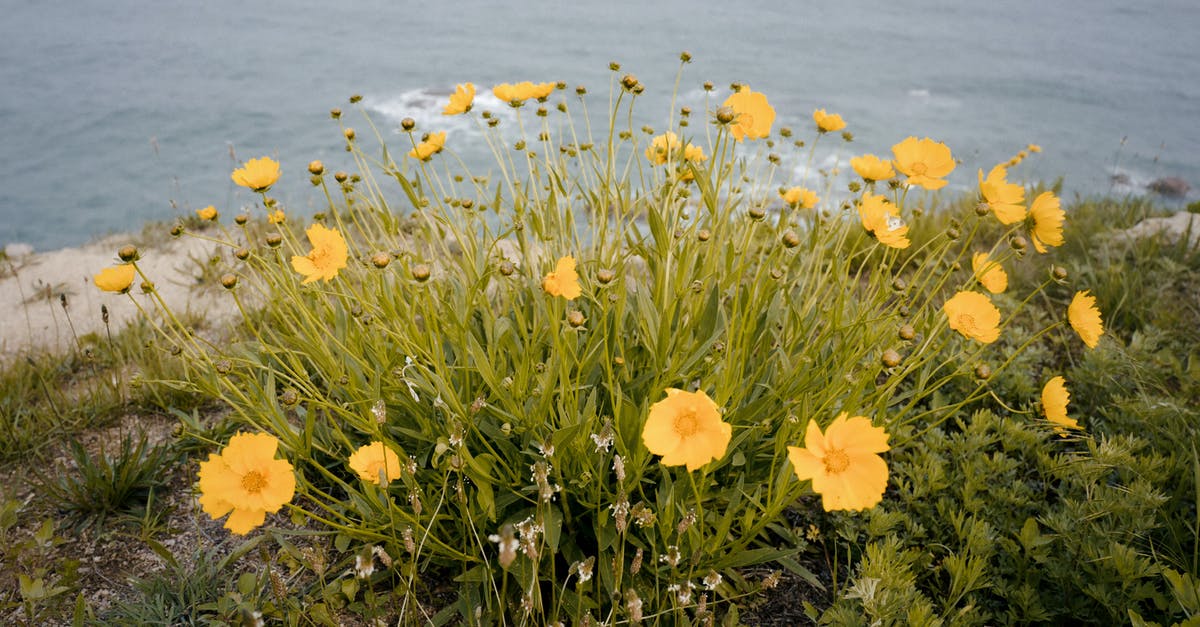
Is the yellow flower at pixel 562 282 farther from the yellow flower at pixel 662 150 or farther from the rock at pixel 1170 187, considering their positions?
the rock at pixel 1170 187

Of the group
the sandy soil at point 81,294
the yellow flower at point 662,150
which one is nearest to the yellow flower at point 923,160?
the yellow flower at point 662,150

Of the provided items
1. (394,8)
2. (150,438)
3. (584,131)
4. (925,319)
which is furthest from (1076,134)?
(394,8)

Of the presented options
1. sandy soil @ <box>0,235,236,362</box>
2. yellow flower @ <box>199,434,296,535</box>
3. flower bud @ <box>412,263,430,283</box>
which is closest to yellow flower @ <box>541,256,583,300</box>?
flower bud @ <box>412,263,430,283</box>

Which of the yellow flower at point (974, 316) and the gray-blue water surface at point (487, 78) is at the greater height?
the yellow flower at point (974, 316)

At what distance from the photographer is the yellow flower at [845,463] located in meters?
1.07

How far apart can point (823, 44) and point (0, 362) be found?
1215 cm

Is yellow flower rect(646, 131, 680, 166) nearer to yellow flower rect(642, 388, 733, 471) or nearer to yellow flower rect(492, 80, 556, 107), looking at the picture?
yellow flower rect(492, 80, 556, 107)

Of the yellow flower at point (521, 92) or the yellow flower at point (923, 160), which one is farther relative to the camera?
the yellow flower at point (521, 92)

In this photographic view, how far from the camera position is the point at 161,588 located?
1617 mm

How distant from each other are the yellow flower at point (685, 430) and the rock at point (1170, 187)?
7.84 metres

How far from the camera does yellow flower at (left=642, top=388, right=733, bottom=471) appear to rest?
1105 mm

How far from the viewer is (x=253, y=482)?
1155 millimetres

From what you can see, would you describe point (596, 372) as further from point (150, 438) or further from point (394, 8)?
point (394, 8)

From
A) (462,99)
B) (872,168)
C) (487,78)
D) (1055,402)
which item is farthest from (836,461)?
(487,78)
